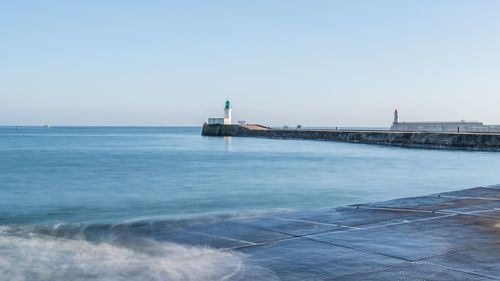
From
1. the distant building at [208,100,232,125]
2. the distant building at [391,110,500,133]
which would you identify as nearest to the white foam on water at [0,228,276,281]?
the distant building at [391,110,500,133]

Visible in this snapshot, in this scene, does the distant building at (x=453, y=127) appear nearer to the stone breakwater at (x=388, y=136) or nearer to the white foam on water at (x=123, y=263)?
the stone breakwater at (x=388, y=136)

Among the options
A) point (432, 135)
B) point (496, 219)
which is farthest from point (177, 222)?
point (432, 135)

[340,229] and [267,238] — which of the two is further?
[340,229]

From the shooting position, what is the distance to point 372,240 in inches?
336

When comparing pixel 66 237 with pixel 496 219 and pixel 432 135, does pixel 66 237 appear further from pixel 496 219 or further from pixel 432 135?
pixel 432 135

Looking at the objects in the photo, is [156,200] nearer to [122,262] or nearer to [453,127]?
[122,262]

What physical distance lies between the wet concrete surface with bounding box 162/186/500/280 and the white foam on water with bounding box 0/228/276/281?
318mm

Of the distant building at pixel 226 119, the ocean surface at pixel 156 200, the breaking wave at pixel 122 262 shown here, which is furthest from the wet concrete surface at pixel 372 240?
the distant building at pixel 226 119

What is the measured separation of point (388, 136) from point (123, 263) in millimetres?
58198

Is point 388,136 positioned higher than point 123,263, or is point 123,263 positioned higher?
point 388,136

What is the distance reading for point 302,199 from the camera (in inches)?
767

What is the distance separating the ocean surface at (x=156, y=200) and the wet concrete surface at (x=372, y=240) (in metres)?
0.76

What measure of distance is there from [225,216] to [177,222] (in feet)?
3.96

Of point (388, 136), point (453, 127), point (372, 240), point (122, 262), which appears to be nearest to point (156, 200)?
point (122, 262)
